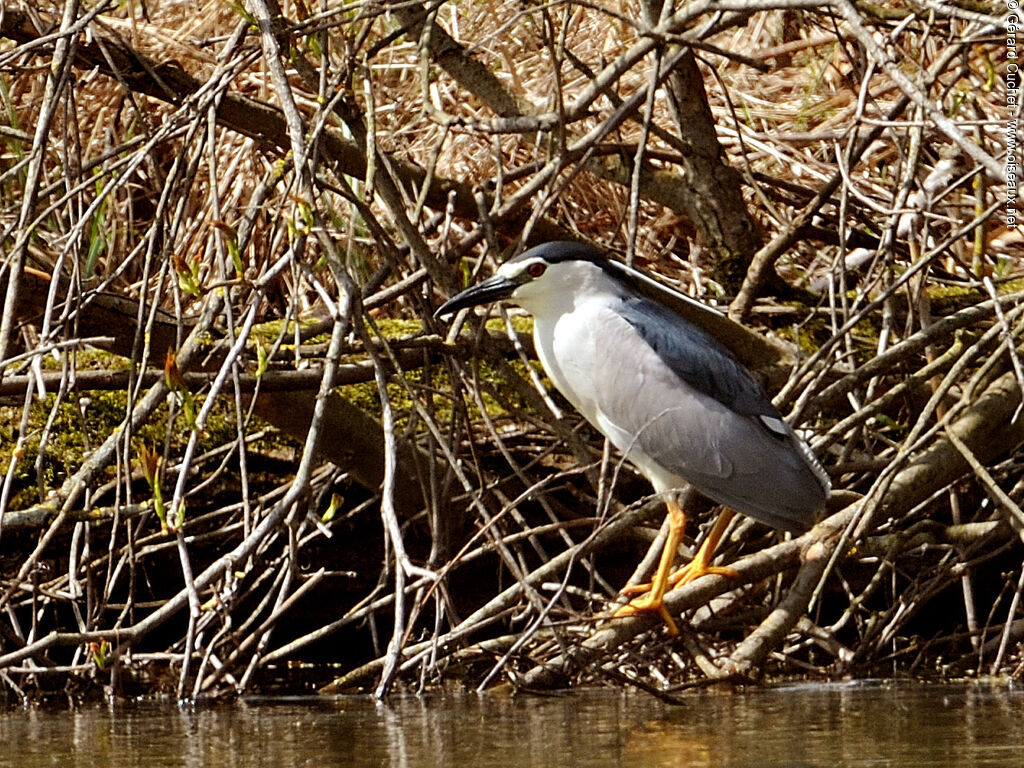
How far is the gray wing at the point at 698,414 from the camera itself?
420cm

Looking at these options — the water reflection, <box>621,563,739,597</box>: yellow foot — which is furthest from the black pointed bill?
the water reflection

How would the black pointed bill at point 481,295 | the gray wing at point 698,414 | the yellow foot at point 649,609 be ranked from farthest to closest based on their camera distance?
1. the gray wing at point 698,414
2. the black pointed bill at point 481,295
3. the yellow foot at point 649,609

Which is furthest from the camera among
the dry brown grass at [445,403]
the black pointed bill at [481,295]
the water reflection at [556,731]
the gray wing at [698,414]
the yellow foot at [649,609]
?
the gray wing at [698,414]

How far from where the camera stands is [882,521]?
4234 millimetres

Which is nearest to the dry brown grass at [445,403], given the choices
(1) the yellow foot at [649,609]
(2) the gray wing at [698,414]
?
(1) the yellow foot at [649,609]

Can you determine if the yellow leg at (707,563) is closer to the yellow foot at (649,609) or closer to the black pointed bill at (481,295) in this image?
the yellow foot at (649,609)

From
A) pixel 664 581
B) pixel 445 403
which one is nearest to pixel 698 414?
pixel 664 581

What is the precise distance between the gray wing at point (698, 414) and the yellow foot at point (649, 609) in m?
0.45

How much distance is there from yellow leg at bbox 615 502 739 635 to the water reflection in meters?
0.24

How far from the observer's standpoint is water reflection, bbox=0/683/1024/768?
2861 millimetres

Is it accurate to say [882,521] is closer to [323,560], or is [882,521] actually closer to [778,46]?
[323,560]

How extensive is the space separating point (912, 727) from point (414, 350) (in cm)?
194

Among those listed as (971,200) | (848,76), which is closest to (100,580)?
(971,200)

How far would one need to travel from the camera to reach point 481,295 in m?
4.18
